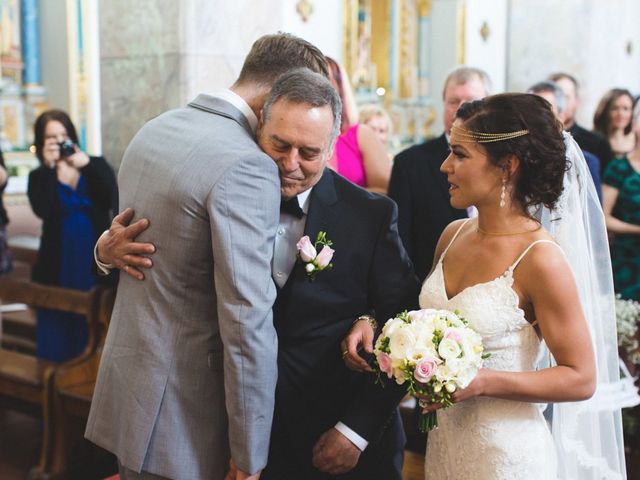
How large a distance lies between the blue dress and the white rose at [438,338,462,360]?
342 centimetres

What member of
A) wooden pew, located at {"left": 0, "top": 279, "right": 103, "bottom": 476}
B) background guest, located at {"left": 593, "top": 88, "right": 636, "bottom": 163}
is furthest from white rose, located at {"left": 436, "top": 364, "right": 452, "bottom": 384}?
background guest, located at {"left": 593, "top": 88, "right": 636, "bottom": 163}

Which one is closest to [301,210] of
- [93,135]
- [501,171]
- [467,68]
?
[501,171]

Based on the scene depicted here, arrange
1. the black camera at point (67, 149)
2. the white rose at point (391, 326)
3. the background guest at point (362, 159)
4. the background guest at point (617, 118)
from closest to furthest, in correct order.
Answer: the white rose at point (391, 326), the background guest at point (362, 159), the black camera at point (67, 149), the background guest at point (617, 118)

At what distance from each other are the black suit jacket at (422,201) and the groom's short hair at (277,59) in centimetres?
153

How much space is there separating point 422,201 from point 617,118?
3.53m

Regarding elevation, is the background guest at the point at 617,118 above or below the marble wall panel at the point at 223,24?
below

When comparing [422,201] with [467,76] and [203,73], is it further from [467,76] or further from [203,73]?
[203,73]

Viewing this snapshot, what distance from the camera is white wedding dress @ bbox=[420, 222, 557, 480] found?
7.64ft

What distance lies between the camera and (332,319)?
235cm

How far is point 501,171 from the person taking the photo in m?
2.38

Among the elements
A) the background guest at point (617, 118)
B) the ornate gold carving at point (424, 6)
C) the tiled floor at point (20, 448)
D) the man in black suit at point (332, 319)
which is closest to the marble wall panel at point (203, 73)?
the tiled floor at point (20, 448)

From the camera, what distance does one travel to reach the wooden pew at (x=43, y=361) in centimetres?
429

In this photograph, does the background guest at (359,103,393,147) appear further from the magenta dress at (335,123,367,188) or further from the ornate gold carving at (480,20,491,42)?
the ornate gold carving at (480,20,491,42)

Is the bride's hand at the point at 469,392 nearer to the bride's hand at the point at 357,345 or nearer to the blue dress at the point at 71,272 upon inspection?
the bride's hand at the point at 357,345
